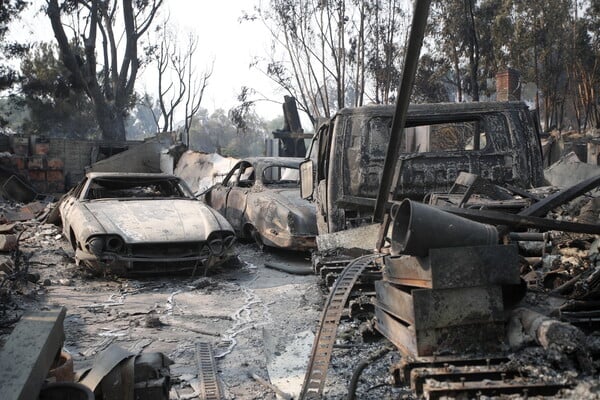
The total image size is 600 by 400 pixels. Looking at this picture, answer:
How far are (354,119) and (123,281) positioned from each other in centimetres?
321

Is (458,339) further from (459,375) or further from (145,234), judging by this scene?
(145,234)

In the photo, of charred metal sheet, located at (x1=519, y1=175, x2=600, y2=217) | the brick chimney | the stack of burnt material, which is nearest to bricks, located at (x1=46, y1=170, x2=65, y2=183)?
the brick chimney

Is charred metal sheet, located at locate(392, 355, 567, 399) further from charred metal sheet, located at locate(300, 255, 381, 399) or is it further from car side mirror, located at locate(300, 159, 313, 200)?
car side mirror, located at locate(300, 159, 313, 200)

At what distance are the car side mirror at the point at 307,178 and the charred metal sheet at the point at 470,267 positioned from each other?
13.5ft

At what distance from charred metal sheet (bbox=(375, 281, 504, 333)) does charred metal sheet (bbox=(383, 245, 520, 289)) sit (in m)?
0.04

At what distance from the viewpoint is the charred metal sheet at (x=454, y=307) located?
100 inches

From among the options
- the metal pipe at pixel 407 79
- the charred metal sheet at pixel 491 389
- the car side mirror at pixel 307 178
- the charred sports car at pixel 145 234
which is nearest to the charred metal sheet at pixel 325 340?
the metal pipe at pixel 407 79

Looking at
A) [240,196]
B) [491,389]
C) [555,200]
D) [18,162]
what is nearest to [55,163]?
[18,162]

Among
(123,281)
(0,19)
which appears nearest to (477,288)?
(123,281)

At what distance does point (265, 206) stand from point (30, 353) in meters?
5.97

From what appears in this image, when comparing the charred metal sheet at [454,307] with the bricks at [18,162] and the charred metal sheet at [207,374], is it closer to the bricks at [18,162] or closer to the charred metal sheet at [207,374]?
the charred metal sheet at [207,374]

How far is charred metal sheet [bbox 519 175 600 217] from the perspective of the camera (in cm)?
302

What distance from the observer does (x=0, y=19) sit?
26.8 metres

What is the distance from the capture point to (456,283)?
253 centimetres
